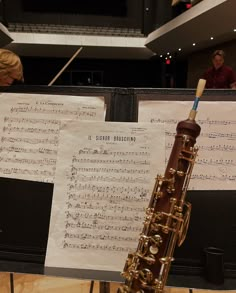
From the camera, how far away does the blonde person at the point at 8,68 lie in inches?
49.2

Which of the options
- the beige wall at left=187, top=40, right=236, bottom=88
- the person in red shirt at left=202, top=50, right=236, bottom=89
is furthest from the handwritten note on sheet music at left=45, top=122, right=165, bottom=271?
the beige wall at left=187, top=40, right=236, bottom=88

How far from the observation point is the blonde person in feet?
4.10

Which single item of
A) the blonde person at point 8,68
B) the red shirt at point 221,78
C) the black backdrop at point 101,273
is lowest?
the black backdrop at point 101,273

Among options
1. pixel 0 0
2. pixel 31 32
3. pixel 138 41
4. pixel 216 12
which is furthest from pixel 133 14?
pixel 216 12

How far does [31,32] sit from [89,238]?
24.0ft

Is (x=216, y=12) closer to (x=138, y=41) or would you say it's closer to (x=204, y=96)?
(x=138, y=41)

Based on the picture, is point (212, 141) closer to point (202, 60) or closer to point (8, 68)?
point (8, 68)

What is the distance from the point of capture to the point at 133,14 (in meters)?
8.32

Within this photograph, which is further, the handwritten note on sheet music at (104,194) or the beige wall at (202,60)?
the beige wall at (202,60)

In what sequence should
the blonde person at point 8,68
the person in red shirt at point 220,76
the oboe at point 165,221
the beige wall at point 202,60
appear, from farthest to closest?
the beige wall at point 202,60 < the person in red shirt at point 220,76 < the blonde person at point 8,68 < the oboe at point 165,221

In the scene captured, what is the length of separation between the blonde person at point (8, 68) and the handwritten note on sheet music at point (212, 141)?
56 cm

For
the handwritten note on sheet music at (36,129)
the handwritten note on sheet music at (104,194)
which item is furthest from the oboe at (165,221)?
the handwritten note on sheet music at (36,129)

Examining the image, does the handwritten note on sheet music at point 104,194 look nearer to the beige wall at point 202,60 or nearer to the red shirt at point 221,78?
the red shirt at point 221,78

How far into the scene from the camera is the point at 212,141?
1014 millimetres
